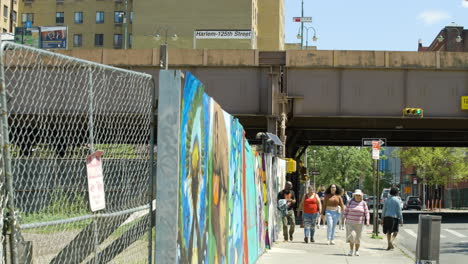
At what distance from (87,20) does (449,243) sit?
281 feet

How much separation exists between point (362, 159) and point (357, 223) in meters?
66.4

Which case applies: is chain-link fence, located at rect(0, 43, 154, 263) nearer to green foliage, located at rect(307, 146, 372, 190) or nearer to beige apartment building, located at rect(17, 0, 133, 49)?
green foliage, located at rect(307, 146, 372, 190)

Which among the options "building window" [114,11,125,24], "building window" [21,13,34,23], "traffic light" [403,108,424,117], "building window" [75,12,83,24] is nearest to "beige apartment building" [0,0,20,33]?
"building window" [21,13,34,23]

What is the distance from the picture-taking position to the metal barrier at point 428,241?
41.4 feet

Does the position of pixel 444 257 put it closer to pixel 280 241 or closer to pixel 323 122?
pixel 280 241

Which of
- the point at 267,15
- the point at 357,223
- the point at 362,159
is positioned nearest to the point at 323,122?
the point at 357,223

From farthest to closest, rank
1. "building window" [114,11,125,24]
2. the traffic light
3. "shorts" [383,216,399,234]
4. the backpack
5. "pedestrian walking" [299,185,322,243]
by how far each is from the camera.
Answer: "building window" [114,11,125,24], the traffic light, "pedestrian walking" [299,185,322,243], the backpack, "shorts" [383,216,399,234]

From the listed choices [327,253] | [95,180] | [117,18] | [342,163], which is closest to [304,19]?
[342,163]

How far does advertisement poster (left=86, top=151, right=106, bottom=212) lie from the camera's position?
15.2 feet

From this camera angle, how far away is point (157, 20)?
3600 inches

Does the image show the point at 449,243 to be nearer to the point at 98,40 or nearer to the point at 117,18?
the point at 117,18

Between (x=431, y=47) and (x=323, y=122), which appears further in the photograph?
(x=431, y=47)

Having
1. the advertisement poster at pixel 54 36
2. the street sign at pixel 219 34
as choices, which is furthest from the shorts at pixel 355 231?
the advertisement poster at pixel 54 36

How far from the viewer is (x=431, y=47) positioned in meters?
105
